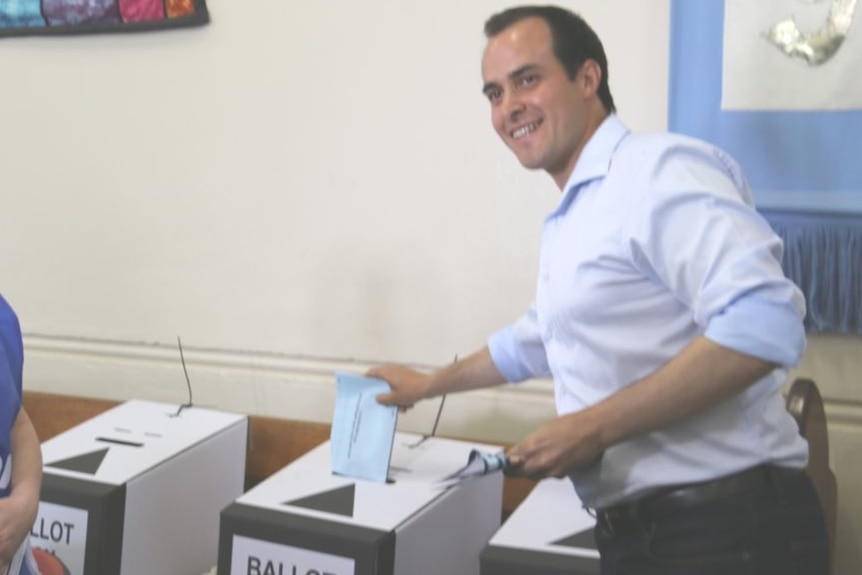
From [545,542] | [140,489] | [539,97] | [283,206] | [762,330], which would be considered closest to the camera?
[762,330]

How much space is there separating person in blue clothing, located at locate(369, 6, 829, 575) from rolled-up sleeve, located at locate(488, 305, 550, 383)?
0.22 meters

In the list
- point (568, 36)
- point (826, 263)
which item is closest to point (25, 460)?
point (568, 36)

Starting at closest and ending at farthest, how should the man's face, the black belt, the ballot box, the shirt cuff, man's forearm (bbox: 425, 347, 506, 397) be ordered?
the shirt cuff → the black belt → the man's face → the ballot box → man's forearm (bbox: 425, 347, 506, 397)

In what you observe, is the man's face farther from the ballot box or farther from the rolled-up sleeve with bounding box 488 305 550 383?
the ballot box

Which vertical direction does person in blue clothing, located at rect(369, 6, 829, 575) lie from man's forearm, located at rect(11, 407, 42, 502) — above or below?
above

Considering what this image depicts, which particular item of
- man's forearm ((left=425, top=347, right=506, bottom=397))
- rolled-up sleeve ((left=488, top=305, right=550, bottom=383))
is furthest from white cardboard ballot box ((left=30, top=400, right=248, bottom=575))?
rolled-up sleeve ((left=488, top=305, right=550, bottom=383))

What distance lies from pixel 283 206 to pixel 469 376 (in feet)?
2.35

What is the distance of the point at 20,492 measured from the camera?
48.5 inches

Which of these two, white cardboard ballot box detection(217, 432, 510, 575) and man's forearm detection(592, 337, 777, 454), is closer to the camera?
man's forearm detection(592, 337, 777, 454)

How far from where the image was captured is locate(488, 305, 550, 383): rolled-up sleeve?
1.40m

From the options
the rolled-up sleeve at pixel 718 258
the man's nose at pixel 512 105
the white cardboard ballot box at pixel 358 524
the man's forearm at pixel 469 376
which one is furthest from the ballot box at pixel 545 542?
the man's nose at pixel 512 105

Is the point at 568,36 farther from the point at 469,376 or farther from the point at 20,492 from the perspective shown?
the point at 20,492

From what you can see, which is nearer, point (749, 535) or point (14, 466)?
point (749, 535)

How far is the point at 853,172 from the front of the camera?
1541 millimetres
